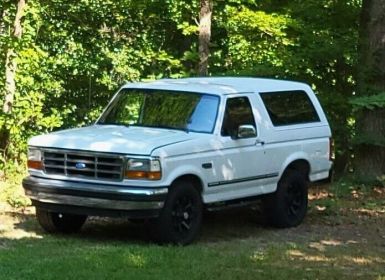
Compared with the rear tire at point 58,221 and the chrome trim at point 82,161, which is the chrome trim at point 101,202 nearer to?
the chrome trim at point 82,161

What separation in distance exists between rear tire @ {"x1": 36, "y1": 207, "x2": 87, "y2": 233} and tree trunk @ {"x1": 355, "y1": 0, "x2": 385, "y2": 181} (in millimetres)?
6585

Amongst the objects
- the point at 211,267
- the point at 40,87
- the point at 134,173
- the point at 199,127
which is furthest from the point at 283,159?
the point at 40,87

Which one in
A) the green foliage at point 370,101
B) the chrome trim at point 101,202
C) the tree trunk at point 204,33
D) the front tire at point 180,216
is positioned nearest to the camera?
the chrome trim at point 101,202

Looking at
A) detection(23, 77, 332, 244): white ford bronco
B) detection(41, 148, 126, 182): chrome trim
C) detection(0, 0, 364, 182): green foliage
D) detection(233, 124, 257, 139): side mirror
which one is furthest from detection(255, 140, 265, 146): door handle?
detection(0, 0, 364, 182): green foliage

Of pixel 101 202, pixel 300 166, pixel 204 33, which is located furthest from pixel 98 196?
pixel 204 33

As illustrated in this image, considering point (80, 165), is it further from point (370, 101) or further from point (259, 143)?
point (370, 101)

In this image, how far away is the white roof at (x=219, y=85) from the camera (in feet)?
34.1

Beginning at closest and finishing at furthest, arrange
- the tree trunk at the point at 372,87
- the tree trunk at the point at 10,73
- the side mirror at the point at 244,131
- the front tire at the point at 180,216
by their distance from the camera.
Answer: the front tire at the point at 180,216 → the side mirror at the point at 244,131 → the tree trunk at the point at 10,73 → the tree trunk at the point at 372,87

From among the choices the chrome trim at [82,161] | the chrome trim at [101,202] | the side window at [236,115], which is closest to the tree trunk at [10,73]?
the chrome trim at [82,161]

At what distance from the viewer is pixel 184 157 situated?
932cm

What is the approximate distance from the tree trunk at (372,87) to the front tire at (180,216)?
6257mm

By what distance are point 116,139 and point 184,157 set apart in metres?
0.80

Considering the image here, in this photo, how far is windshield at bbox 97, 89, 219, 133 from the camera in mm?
9984

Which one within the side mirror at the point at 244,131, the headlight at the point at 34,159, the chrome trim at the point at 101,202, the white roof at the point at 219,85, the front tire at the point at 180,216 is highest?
the white roof at the point at 219,85
